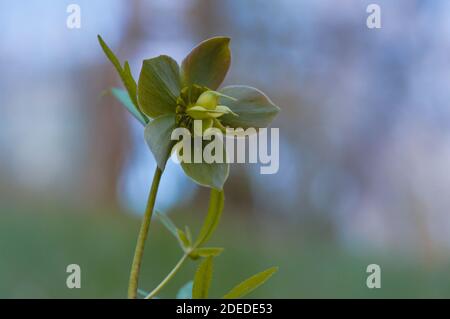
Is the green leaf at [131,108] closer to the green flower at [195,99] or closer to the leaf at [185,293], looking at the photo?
the green flower at [195,99]

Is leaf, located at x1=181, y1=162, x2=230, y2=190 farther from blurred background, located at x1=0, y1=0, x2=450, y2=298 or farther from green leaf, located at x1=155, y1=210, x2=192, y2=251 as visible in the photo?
blurred background, located at x1=0, y1=0, x2=450, y2=298

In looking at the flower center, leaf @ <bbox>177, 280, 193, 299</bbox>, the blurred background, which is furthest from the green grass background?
the flower center

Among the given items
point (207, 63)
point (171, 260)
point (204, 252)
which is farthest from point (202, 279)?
point (171, 260)

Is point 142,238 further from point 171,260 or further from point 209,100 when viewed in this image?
point 171,260

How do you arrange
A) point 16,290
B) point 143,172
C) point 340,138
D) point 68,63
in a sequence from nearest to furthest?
point 143,172 → point 16,290 → point 68,63 → point 340,138

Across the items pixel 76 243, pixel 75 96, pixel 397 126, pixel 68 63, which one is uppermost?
pixel 68 63
